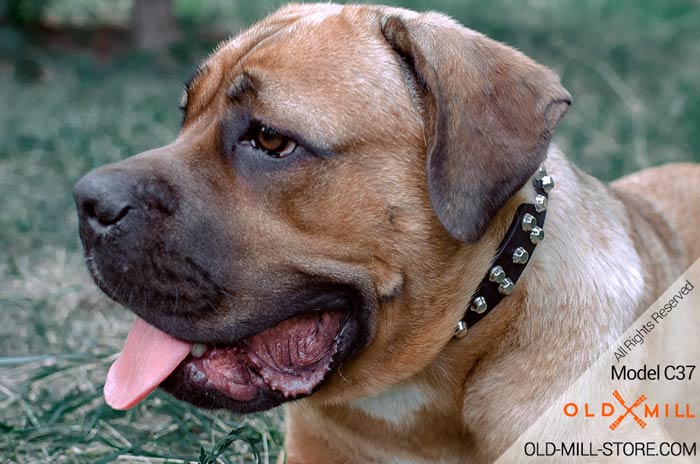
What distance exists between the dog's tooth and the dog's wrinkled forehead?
0.73 metres

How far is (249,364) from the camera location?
308cm

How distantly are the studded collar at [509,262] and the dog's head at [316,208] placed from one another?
5 cm

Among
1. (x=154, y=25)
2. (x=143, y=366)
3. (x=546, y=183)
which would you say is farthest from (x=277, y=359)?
(x=154, y=25)

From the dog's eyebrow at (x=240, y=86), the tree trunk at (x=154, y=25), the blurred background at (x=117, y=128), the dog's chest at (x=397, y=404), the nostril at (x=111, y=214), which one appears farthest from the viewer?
the tree trunk at (x=154, y=25)

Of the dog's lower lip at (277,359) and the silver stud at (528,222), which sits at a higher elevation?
the silver stud at (528,222)

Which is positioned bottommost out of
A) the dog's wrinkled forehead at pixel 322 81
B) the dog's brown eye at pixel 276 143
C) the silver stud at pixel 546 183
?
the dog's brown eye at pixel 276 143

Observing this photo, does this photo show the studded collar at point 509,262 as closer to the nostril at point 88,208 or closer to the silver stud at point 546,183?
the silver stud at point 546,183

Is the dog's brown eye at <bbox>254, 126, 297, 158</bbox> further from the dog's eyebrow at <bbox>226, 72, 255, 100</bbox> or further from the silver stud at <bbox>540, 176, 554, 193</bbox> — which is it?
the silver stud at <bbox>540, 176, 554, 193</bbox>

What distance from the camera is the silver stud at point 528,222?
10.3ft

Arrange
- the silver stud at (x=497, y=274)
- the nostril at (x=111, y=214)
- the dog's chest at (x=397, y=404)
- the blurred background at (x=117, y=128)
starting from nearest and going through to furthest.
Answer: the nostril at (x=111, y=214) → the silver stud at (x=497, y=274) → the dog's chest at (x=397, y=404) → the blurred background at (x=117, y=128)

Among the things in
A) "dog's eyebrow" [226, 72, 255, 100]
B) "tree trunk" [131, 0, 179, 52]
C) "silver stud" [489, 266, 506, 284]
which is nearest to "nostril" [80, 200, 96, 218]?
"dog's eyebrow" [226, 72, 255, 100]

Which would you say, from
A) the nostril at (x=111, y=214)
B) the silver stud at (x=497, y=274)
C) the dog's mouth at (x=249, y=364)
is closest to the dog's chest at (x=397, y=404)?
the dog's mouth at (x=249, y=364)

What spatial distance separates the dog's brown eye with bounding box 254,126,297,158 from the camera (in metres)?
2.91

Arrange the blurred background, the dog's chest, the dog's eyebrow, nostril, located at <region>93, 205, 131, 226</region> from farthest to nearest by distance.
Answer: the blurred background < the dog's chest < the dog's eyebrow < nostril, located at <region>93, 205, 131, 226</region>
